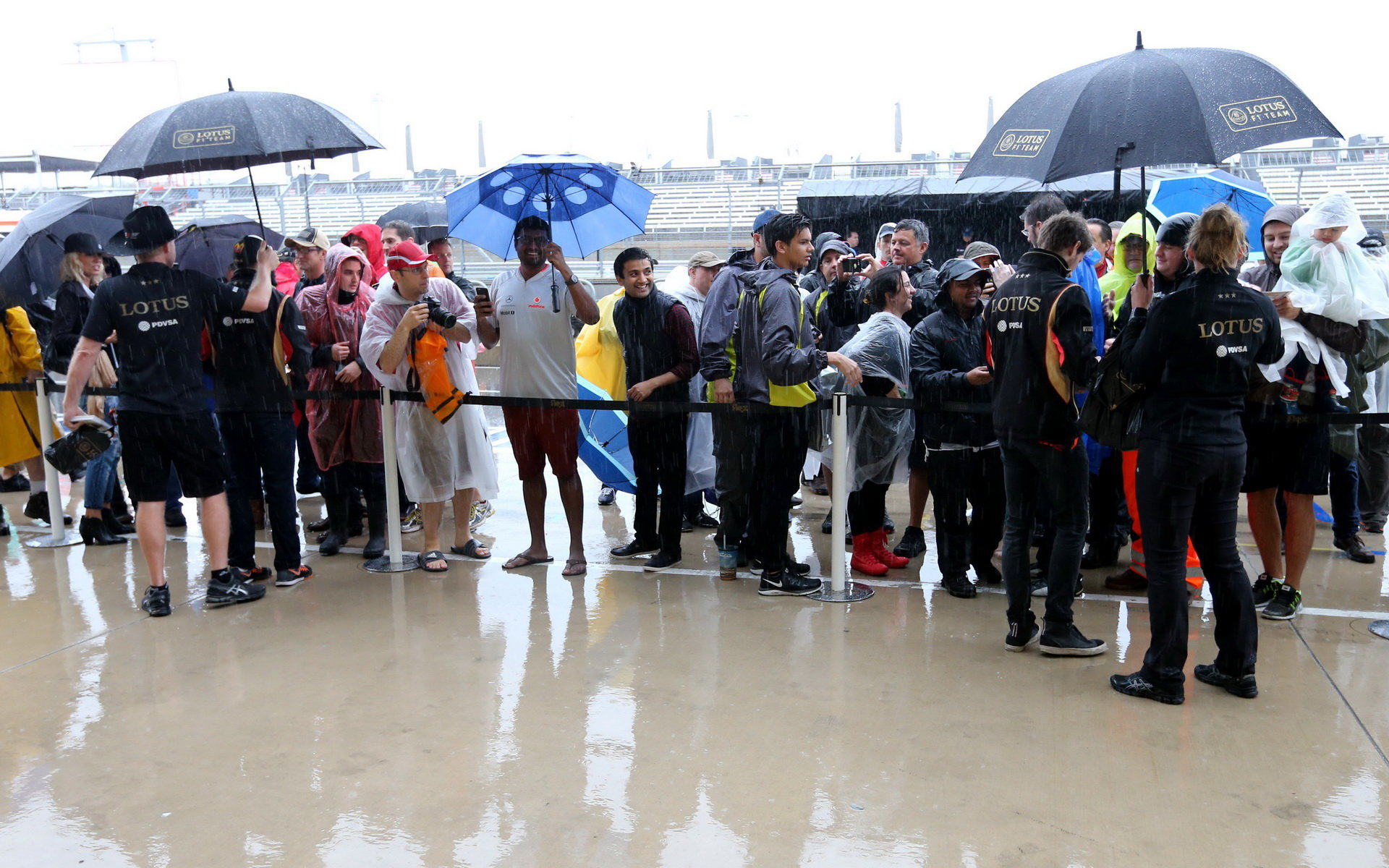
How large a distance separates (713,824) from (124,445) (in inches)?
141

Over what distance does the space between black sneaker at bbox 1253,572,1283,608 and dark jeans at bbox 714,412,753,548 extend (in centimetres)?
247

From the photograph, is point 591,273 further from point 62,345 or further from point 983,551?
point 983,551

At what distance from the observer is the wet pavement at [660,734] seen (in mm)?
2988

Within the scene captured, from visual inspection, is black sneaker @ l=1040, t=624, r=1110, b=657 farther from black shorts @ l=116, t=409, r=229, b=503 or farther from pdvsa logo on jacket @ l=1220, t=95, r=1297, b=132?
black shorts @ l=116, t=409, r=229, b=503

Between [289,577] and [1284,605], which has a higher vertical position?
[289,577]

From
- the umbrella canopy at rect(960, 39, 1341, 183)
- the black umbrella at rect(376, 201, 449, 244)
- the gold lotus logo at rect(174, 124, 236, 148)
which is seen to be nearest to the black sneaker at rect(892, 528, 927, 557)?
the umbrella canopy at rect(960, 39, 1341, 183)

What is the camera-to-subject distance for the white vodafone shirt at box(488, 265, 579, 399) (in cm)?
542

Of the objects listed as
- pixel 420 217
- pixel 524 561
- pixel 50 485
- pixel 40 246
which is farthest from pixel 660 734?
pixel 420 217

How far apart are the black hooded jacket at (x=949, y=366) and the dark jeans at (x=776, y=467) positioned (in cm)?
→ 61

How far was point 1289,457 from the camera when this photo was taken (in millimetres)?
4680

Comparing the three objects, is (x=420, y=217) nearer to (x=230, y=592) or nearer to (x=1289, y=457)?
(x=230, y=592)

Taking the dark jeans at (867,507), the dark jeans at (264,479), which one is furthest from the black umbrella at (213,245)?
the dark jeans at (867,507)

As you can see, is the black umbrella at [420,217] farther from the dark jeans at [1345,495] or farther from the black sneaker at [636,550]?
the dark jeans at [1345,495]

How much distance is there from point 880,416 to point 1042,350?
1343mm
